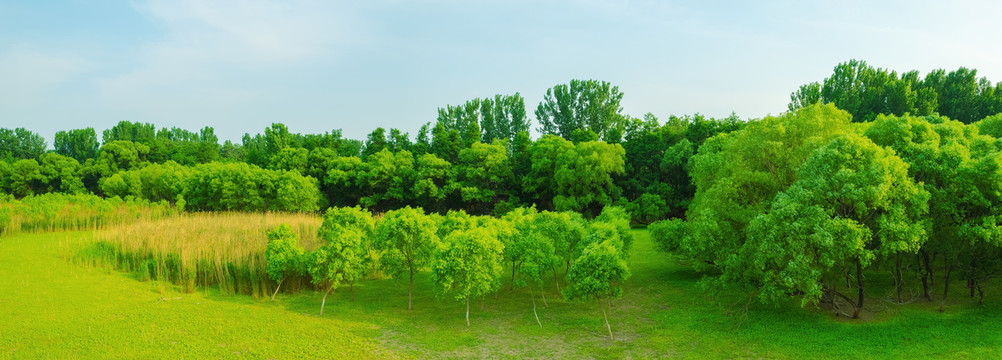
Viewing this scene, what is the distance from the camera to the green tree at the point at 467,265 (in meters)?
13.0

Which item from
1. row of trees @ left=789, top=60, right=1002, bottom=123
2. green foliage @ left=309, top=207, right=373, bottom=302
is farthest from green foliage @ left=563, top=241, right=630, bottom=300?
row of trees @ left=789, top=60, right=1002, bottom=123

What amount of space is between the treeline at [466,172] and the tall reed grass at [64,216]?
4241mm

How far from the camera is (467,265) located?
12.9 meters

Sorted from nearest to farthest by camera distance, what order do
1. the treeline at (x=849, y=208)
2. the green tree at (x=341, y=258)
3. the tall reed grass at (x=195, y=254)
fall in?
the treeline at (x=849, y=208) → the green tree at (x=341, y=258) → the tall reed grass at (x=195, y=254)

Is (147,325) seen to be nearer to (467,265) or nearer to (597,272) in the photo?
(467,265)

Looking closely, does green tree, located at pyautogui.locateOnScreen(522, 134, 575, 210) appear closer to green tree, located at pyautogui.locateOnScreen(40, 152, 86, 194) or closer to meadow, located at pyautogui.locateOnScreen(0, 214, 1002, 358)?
meadow, located at pyautogui.locateOnScreen(0, 214, 1002, 358)

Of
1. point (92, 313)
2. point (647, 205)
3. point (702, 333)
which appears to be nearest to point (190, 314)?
point (92, 313)

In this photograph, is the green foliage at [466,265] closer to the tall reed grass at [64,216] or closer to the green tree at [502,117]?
the tall reed grass at [64,216]

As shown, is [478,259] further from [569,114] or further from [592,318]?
[569,114]

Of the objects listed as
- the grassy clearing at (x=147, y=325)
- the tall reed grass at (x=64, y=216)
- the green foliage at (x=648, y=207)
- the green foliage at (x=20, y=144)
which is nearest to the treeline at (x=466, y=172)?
the green foliage at (x=648, y=207)

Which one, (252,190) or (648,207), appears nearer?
(648,207)

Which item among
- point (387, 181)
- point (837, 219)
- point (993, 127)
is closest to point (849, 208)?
point (837, 219)

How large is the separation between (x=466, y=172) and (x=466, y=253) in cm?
2715

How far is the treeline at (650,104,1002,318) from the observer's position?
1165cm
